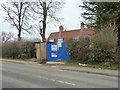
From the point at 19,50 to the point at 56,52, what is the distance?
25.4 ft

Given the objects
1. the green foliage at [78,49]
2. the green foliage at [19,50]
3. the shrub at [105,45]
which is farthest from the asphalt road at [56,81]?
the green foliage at [19,50]

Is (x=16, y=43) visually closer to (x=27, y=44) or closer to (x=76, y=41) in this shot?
(x=27, y=44)

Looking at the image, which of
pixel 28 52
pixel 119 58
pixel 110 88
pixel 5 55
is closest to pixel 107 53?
pixel 119 58

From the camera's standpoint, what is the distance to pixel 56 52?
15.4m

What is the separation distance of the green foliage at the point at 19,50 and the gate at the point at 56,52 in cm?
401

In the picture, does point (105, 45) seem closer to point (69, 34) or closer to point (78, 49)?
point (78, 49)

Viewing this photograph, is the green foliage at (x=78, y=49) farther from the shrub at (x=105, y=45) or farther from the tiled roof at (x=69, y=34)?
the tiled roof at (x=69, y=34)

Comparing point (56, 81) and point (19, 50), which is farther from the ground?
point (19, 50)

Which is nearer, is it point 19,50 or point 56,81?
point 56,81

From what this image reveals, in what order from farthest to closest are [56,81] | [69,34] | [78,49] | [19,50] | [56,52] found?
[69,34] < [19,50] < [56,52] < [78,49] < [56,81]

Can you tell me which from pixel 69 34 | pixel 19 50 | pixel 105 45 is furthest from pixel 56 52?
pixel 69 34

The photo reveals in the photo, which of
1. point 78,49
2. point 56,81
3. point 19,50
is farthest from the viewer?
point 19,50

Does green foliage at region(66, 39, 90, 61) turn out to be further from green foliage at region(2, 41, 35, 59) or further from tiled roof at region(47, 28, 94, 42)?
tiled roof at region(47, 28, 94, 42)

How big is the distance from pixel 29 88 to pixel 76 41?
923 cm
